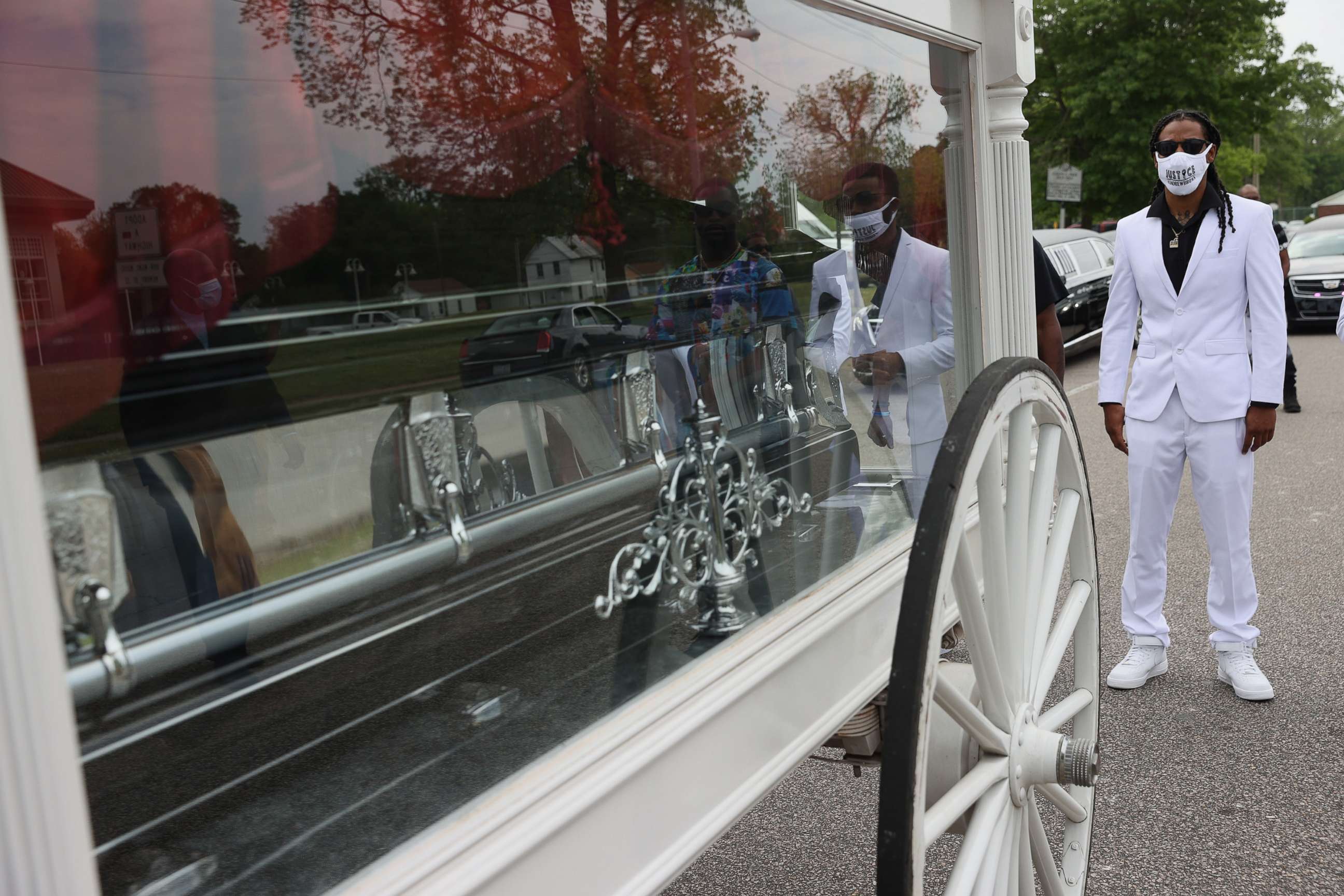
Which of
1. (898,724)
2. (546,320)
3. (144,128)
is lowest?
(898,724)

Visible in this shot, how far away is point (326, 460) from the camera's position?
62.9 inches

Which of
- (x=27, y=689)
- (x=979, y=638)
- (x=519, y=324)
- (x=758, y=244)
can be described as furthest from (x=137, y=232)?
(x=979, y=638)

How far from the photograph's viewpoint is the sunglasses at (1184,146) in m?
3.97

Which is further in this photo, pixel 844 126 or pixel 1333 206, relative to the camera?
pixel 1333 206

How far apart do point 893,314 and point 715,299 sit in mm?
661

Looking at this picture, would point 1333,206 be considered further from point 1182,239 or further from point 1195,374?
point 1195,374

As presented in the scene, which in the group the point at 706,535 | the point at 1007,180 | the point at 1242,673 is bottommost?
the point at 1242,673

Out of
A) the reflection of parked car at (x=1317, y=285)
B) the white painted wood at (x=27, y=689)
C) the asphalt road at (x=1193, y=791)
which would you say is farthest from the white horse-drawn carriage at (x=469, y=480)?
the reflection of parked car at (x=1317, y=285)

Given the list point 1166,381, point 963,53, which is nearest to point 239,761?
point 963,53

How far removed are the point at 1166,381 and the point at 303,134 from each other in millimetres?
3186

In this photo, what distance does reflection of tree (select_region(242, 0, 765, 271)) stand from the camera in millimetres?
1661

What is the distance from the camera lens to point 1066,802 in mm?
2322

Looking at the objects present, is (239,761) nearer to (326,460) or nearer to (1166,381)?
(326,460)

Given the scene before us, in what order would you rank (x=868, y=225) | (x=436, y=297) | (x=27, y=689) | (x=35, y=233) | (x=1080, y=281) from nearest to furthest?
(x=27, y=689) → (x=35, y=233) → (x=436, y=297) → (x=868, y=225) → (x=1080, y=281)
